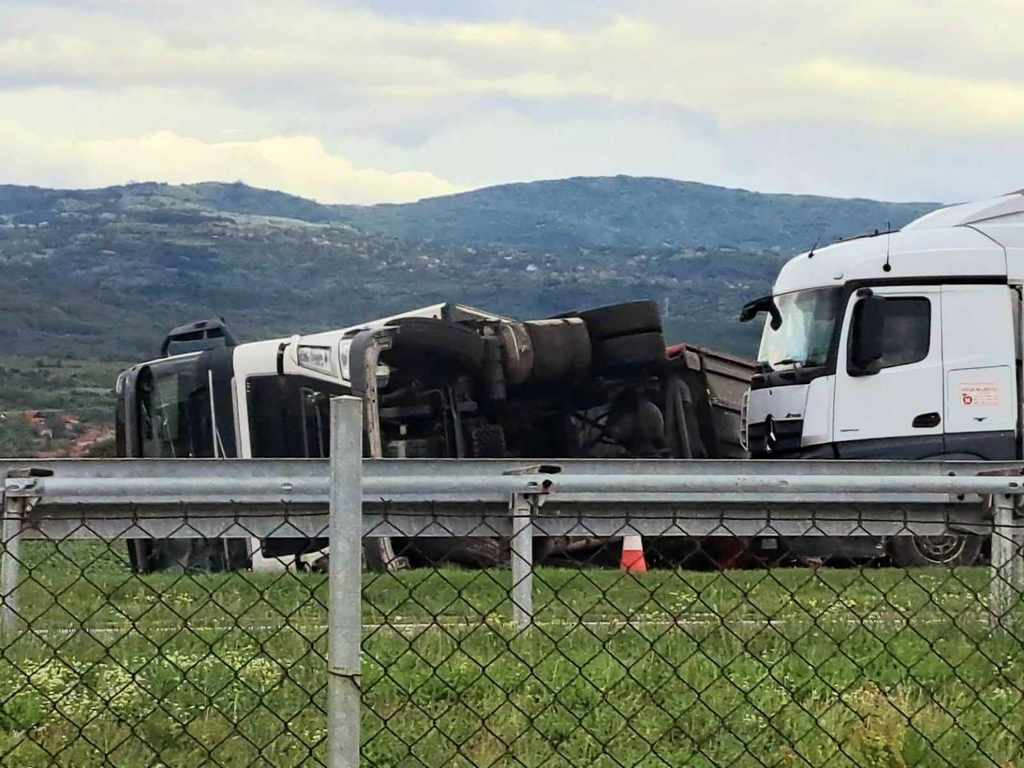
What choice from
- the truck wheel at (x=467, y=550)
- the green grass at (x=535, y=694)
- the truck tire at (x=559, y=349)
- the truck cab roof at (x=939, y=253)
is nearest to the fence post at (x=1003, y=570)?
the green grass at (x=535, y=694)

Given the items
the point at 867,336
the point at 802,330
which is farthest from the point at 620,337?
the point at 867,336

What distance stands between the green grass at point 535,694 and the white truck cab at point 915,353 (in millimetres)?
7527

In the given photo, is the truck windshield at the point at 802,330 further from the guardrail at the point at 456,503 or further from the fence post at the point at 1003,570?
the fence post at the point at 1003,570

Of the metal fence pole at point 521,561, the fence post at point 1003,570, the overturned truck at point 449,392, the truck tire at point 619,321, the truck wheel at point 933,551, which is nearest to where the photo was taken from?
the fence post at point 1003,570

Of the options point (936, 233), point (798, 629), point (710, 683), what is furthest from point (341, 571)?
point (936, 233)

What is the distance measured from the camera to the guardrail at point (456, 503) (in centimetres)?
379

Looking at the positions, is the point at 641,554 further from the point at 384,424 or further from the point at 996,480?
the point at 996,480

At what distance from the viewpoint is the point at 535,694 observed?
19.9ft

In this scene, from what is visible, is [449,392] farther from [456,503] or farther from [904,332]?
[456,503]

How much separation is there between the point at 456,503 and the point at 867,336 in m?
7.66

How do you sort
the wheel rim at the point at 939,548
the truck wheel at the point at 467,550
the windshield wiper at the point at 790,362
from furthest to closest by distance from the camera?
the windshield wiper at the point at 790,362
the wheel rim at the point at 939,548
the truck wheel at the point at 467,550

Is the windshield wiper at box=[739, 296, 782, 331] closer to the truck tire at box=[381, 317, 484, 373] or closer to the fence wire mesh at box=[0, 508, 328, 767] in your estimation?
the truck tire at box=[381, 317, 484, 373]

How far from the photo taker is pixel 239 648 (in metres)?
6.78

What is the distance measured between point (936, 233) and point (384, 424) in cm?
589
